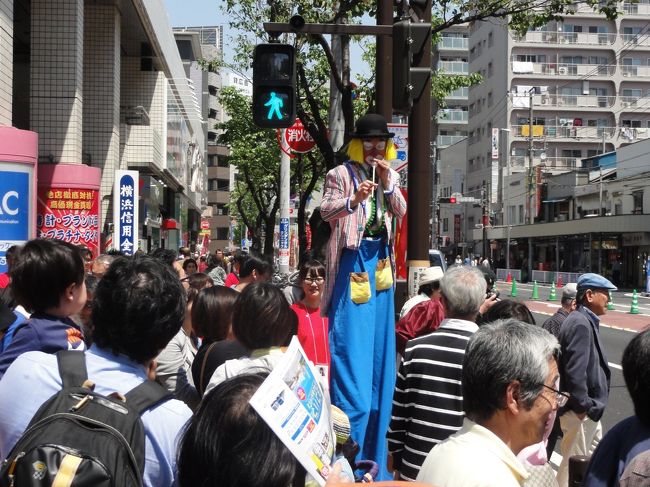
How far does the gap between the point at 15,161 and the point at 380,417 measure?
23.1 feet

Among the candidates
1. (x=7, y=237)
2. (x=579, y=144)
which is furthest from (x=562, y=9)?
(x=579, y=144)

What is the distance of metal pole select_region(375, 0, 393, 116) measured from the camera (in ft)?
27.5

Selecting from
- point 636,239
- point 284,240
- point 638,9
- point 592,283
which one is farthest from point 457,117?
point 592,283

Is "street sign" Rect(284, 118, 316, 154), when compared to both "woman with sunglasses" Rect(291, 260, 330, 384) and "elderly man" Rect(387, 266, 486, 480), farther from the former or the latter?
"elderly man" Rect(387, 266, 486, 480)

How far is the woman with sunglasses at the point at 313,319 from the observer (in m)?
5.13

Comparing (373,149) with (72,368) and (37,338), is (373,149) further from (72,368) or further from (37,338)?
(72,368)

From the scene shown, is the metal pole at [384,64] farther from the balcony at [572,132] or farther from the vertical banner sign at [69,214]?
the balcony at [572,132]

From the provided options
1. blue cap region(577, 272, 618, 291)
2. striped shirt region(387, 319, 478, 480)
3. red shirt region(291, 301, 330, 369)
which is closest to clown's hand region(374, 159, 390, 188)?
red shirt region(291, 301, 330, 369)

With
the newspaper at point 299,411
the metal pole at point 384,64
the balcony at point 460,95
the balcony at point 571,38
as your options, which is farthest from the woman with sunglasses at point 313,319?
the balcony at point 460,95

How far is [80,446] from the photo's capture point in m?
1.98

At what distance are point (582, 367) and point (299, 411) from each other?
13.8 ft

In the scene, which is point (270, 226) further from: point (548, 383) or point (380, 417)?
point (548, 383)

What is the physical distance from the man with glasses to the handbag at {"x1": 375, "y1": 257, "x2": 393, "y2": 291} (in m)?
1.42

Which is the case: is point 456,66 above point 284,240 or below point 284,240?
above
